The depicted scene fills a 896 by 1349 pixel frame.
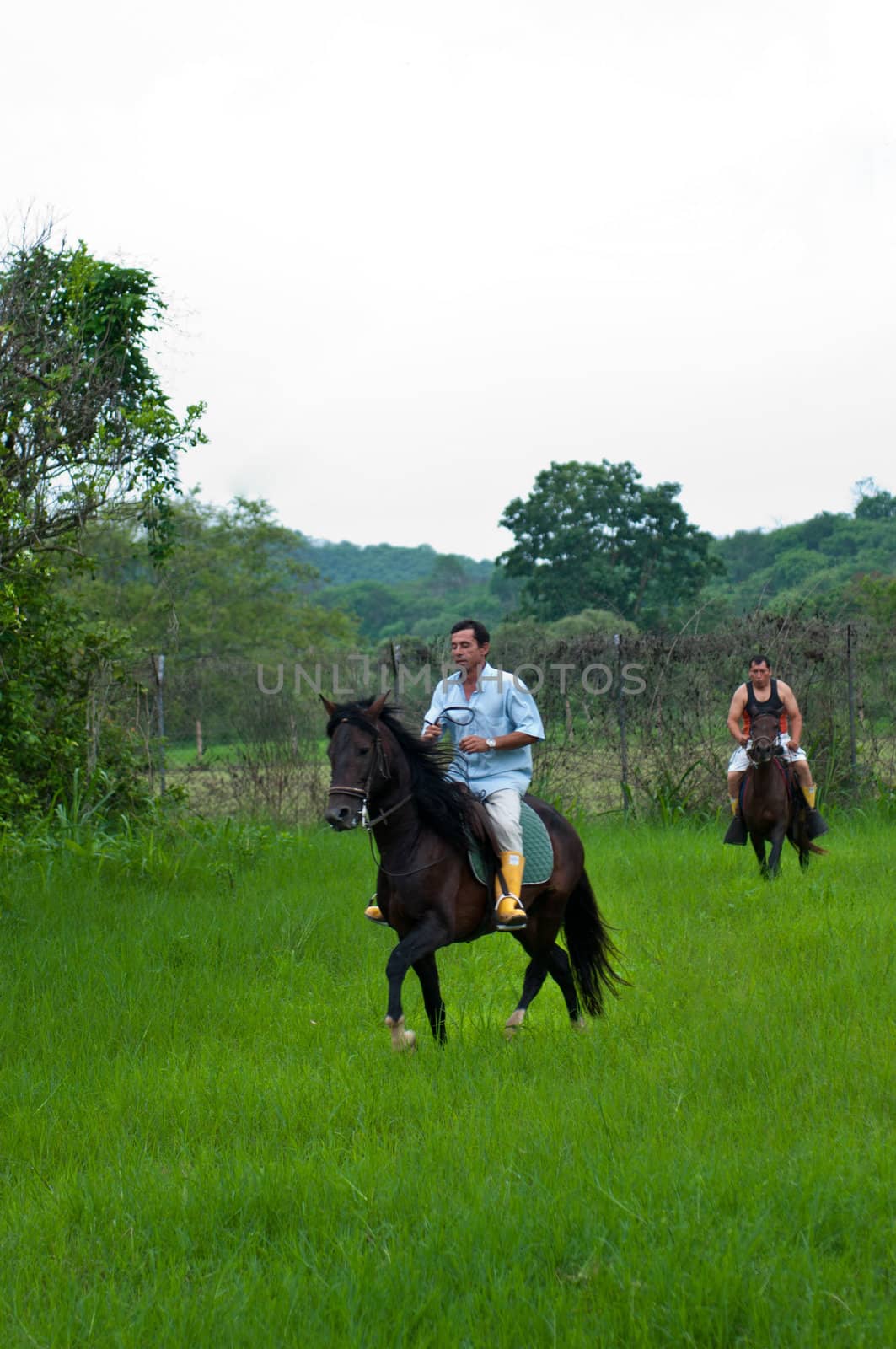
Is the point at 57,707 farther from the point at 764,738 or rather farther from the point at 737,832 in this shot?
the point at 764,738

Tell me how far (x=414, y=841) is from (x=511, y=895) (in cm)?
64

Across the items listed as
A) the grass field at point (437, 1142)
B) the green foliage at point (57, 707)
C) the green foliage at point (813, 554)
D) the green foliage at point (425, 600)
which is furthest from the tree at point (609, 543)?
the grass field at point (437, 1142)

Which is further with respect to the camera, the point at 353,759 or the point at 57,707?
the point at 57,707

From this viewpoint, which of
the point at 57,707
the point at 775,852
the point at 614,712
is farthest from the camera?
the point at 614,712

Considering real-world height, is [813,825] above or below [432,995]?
above

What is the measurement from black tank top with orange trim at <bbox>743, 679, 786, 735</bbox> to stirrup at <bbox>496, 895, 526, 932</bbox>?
518 cm

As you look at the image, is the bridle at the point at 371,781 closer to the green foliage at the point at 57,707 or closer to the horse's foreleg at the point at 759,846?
the horse's foreleg at the point at 759,846

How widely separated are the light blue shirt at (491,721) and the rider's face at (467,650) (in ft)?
0.38

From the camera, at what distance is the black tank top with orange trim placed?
11172 mm

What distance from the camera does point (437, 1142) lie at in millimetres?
4777

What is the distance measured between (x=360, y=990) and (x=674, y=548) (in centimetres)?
4664

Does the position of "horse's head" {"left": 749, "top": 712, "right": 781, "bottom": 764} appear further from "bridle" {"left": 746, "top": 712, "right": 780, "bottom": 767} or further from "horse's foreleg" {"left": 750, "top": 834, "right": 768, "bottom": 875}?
"horse's foreleg" {"left": 750, "top": 834, "right": 768, "bottom": 875}

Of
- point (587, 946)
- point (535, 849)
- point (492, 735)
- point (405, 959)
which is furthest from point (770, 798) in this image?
point (405, 959)

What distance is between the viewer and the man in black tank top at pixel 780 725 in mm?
11188
